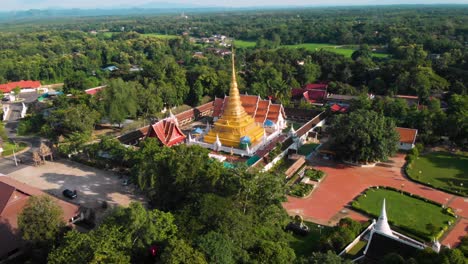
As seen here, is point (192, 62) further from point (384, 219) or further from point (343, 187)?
point (384, 219)

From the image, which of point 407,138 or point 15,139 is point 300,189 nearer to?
point 407,138

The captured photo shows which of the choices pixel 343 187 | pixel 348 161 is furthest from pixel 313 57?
pixel 343 187

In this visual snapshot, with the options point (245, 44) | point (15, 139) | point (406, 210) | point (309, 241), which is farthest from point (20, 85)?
point (245, 44)

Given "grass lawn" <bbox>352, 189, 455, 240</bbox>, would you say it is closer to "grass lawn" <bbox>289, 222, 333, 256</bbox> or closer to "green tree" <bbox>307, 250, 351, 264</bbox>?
"grass lawn" <bbox>289, 222, 333, 256</bbox>

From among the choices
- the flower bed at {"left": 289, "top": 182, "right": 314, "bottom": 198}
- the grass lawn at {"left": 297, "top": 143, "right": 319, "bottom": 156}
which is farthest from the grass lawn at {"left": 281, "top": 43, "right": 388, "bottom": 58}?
the flower bed at {"left": 289, "top": 182, "right": 314, "bottom": 198}

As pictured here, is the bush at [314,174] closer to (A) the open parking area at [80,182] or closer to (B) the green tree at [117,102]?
(A) the open parking area at [80,182]
